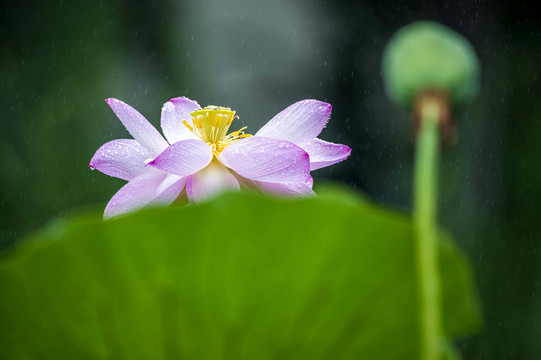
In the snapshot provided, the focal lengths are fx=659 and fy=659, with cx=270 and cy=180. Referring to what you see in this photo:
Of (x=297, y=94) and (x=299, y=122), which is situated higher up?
(x=299, y=122)

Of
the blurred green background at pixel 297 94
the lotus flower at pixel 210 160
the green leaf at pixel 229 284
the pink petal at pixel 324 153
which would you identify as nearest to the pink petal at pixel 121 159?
the lotus flower at pixel 210 160

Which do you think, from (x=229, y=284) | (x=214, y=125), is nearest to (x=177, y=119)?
(x=214, y=125)

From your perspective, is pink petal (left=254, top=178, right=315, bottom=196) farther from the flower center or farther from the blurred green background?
the blurred green background

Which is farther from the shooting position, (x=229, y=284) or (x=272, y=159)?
(x=272, y=159)

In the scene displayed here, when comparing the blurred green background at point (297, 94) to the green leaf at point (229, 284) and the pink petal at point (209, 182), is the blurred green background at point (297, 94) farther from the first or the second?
the green leaf at point (229, 284)

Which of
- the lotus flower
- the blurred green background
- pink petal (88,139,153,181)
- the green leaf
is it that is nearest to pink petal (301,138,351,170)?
the lotus flower

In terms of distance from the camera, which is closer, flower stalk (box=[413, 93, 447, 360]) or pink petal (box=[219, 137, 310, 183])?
flower stalk (box=[413, 93, 447, 360])

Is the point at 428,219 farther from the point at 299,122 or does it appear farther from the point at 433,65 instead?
the point at 299,122
